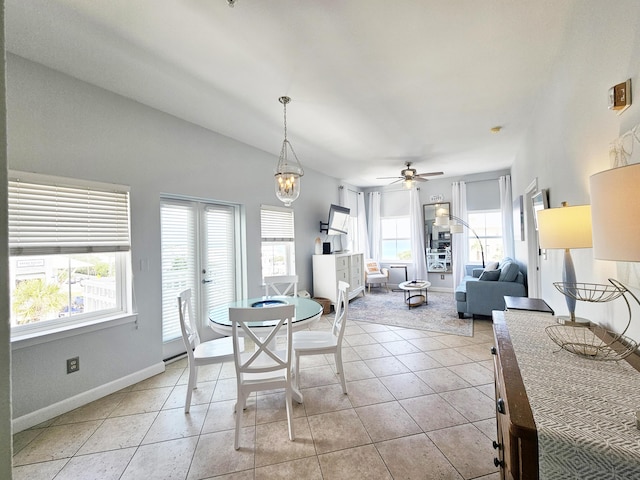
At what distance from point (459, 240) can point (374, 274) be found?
7.10 ft

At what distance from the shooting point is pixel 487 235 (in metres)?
6.59

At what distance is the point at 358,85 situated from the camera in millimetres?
2623

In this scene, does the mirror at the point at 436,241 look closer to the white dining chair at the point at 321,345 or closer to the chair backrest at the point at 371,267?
the chair backrest at the point at 371,267

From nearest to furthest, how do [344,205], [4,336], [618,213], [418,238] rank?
[4,336]
[618,213]
[344,205]
[418,238]

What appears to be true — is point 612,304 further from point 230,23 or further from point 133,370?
point 133,370

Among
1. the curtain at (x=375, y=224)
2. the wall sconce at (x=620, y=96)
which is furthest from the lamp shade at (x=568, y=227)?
the curtain at (x=375, y=224)

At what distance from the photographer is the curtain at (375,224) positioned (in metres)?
7.76

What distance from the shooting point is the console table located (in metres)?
0.66

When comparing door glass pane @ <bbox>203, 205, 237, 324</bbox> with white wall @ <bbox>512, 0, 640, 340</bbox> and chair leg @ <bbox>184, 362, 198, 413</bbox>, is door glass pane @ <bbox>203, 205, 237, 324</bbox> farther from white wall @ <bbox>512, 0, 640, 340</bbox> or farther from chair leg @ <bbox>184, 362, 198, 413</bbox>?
white wall @ <bbox>512, 0, 640, 340</bbox>

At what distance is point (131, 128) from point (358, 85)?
7.41ft

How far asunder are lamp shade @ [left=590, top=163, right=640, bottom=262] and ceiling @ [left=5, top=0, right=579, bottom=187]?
5.25 ft

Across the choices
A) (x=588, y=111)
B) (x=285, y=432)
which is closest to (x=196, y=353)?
(x=285, y=432)

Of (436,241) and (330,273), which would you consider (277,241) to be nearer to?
(330,273)

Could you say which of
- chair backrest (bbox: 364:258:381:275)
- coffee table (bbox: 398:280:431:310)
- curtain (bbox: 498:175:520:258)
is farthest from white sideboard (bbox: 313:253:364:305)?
curtain (bbox: 498:175:520:258)
